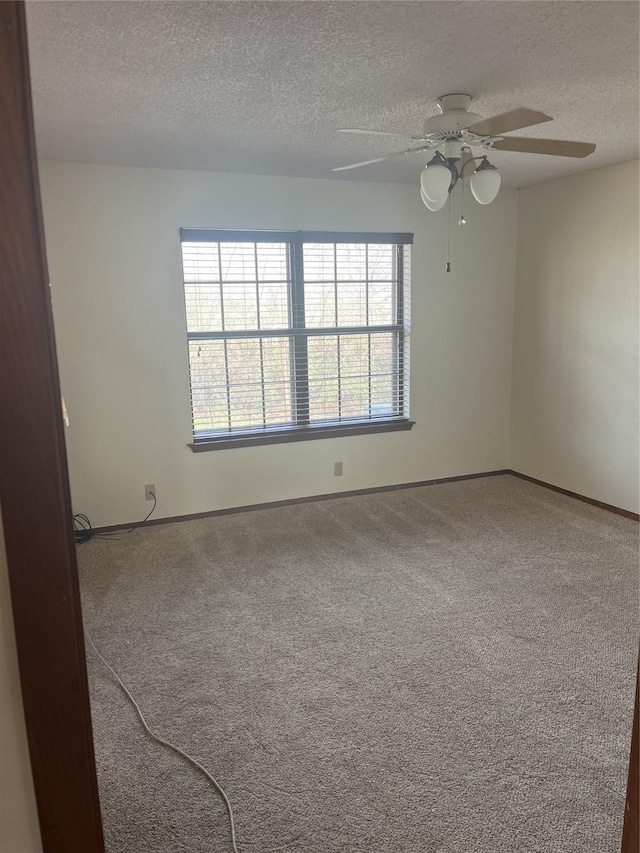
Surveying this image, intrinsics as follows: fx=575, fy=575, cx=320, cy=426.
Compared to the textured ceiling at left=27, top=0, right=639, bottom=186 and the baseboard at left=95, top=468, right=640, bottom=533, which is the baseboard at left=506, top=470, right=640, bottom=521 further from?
the textured ceiling at left=27, top=0, right=639, bottom=186

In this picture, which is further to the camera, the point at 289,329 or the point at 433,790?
Answer: the point at 289,329

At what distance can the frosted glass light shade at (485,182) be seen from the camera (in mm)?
2576

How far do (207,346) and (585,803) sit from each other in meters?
3.39

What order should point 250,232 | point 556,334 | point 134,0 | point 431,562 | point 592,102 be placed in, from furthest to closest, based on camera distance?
point 556,334 < point 250,232 < point 431,562 < point 592,102 < point 134,0

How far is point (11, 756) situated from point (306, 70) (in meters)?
2.36

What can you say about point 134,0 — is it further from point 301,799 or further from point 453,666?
point 453,666

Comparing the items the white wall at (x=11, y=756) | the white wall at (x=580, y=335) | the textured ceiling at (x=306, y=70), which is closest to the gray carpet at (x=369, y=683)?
the white wall at (x=580, y=335)

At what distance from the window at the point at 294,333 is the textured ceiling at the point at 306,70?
2.99ft

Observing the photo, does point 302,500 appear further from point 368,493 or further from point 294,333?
point 294,333

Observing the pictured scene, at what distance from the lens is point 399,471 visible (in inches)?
193

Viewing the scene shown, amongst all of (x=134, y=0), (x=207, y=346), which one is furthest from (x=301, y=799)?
(x=207, y=346)

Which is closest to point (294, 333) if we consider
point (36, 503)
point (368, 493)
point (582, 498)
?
point (368, 493)

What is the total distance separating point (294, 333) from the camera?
14.3 ft

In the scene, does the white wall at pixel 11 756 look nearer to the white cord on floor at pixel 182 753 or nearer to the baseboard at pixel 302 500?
the white cord on floor at pixel 182 753
